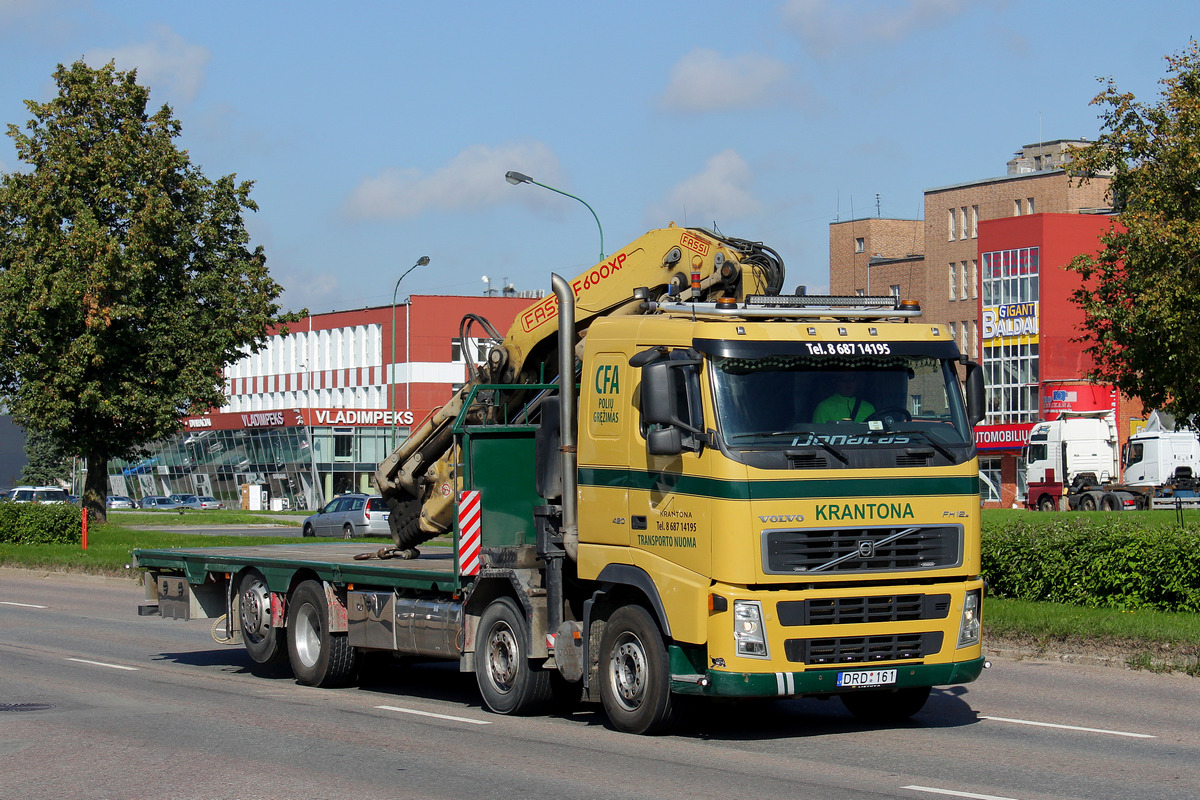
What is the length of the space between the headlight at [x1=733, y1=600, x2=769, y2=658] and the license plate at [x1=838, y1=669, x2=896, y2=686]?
0.63 metres

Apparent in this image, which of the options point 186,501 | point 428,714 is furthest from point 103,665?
point 186,501

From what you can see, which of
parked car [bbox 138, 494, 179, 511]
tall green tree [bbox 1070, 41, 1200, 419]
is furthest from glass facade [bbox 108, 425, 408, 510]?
tall green tree [bbox 1070, 41, 1200, 419]

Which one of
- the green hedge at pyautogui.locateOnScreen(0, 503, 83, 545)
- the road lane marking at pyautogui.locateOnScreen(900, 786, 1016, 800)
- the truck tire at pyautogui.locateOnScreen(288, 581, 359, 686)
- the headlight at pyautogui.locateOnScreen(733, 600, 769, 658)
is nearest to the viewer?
the road lane marking at pyautogui.locateOnScreen(900, 786, 1016, 800)

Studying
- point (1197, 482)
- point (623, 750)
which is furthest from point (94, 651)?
point (1197, 482)

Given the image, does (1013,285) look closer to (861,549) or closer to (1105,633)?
(1105,633)

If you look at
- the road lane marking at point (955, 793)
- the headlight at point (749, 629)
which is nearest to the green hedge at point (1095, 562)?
the headlight at point (749, 629)

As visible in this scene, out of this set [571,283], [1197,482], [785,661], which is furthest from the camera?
[1197,482]

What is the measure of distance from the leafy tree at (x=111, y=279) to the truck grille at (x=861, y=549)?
102ft

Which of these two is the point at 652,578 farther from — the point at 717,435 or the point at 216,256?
the point at 216,256

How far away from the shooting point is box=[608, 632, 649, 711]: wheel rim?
995 cm

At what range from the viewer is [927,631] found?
32.0 feet

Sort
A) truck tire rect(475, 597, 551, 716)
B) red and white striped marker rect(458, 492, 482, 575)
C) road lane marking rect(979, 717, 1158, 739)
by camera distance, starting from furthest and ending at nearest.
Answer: red and white striped marker rect(458, 492, 482, 575), truck tire rect(475, 597, 551, 716), road lane marking rect(979, 717, 1158, 739)

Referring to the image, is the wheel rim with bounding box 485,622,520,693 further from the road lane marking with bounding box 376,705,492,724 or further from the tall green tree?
the tall green tree

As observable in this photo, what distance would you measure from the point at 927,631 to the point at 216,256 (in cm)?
3420
